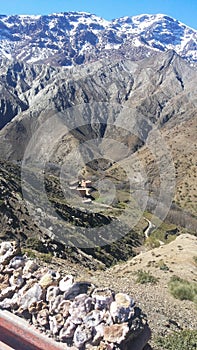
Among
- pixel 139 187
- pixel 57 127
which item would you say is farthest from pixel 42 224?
pixel 57 127

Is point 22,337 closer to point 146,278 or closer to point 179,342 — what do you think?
point 179,342

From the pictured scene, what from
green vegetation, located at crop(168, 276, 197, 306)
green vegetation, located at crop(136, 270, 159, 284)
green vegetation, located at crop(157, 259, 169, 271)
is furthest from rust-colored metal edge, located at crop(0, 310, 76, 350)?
green vegetation, located at crop(157, 259, 169, 271)

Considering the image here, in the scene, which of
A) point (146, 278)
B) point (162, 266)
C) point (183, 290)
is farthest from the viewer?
point (162, 266)

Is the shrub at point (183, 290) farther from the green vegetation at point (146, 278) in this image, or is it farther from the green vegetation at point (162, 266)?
the green vegetation at point (162, 266)

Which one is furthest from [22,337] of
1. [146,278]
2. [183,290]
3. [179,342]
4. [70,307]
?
[146,278]

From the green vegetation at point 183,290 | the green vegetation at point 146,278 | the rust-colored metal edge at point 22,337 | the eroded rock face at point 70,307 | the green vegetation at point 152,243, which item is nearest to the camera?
the eroded rock face at point 70,307

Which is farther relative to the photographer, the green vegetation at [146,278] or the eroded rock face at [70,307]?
the green vegetation at [146,278]

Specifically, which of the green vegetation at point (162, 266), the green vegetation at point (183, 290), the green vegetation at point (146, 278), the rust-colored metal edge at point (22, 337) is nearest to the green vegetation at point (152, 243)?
the green vegetation at point (162, 266)
